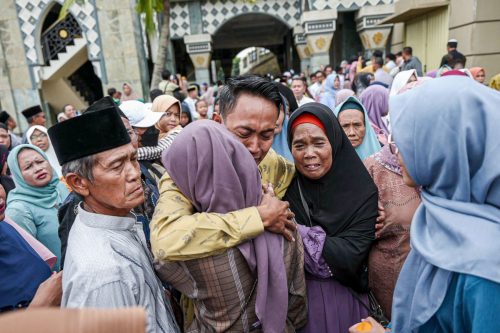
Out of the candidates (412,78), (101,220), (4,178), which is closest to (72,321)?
(101,220)

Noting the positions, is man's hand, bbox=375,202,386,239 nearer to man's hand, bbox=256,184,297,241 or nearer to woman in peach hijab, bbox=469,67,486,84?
man's hand, bbox=256,184,297,241

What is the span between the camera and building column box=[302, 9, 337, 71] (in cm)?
1081

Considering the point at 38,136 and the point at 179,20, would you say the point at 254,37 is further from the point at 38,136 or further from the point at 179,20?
the point at 38,136

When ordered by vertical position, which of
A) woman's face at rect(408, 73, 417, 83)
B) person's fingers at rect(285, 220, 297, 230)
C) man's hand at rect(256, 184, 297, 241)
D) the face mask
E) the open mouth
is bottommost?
person's fingers at rect(285, 220, 297, 230)

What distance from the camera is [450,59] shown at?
209 inches

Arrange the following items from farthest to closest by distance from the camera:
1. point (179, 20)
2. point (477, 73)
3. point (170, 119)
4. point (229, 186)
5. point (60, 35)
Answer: point (179, 20), point (60, 35), point (477, 73), point (170, 119), point (229, 186)

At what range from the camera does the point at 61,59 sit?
1030 centimetres

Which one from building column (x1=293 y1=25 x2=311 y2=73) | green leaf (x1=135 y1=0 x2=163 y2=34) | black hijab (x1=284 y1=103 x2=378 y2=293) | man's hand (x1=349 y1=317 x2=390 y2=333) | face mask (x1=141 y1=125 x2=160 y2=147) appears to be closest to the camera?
man's hand (x1=349 y1=317 x2=390 y2=333)

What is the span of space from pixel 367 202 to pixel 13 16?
463 inches

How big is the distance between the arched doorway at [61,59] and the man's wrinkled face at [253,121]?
10120 mm

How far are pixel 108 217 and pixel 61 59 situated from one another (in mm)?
11091

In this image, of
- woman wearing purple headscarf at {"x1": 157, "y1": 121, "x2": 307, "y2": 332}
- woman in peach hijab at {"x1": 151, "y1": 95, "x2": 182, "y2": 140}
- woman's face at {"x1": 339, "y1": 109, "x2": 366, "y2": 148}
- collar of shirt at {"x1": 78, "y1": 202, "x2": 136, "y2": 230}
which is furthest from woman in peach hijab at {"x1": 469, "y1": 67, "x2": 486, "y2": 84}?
collar of shirt at {"x1": 78, "y1": 202, "x2": 136, "y2": 230}

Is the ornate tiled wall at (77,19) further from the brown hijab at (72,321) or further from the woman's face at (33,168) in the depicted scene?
the brown hijab at (72,321)

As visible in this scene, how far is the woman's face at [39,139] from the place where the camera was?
13.2 feet
